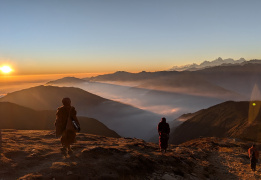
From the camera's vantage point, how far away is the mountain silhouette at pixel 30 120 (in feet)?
141

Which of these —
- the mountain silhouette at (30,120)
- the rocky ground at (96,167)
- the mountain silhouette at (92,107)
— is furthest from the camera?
the mountain silhouette at (92,107)

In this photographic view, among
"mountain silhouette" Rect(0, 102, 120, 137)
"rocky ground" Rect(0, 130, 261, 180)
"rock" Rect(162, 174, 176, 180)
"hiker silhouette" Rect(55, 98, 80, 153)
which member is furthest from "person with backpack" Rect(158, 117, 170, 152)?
"mountain silhouette" Rect(0, 102, 120, 137)

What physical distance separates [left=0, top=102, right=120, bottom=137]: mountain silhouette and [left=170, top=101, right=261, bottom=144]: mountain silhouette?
2571 cm

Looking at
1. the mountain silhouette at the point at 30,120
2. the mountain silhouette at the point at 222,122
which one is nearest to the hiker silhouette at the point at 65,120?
the mountain silhouette at the point at 30,120

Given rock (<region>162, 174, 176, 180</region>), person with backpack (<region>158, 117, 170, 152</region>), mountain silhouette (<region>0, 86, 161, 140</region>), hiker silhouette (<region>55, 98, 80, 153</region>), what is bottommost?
mountain silhouette (<region>0, 86, 161, 140</region>)

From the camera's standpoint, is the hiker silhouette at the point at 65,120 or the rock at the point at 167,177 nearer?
the hiker silhouette at the point at 65,120

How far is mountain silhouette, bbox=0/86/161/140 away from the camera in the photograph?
115500 millimetres

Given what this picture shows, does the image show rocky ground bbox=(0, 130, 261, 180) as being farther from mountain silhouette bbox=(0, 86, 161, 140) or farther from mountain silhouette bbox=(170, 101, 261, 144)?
mountain silhouette bbox=(0, 86, 161, 140)

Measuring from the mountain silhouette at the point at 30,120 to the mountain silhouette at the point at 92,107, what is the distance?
5068cm

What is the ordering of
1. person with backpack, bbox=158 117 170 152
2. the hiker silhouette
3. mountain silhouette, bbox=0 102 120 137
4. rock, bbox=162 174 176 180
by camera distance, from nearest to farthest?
1. the hiker silhouette
2. rock, bbox=162 174 176 180
3. person with backpack, bbox=158 117 170 152
4. mountain silhouette, bbox=0 102 120 137

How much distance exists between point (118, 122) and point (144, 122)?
18.6m

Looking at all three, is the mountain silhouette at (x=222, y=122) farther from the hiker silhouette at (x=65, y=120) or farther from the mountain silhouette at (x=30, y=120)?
the hiker silhouette at (x=65, y=120)

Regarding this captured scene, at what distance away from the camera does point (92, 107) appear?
487 ft

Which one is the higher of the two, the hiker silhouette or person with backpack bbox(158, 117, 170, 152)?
the hiker silhouette
